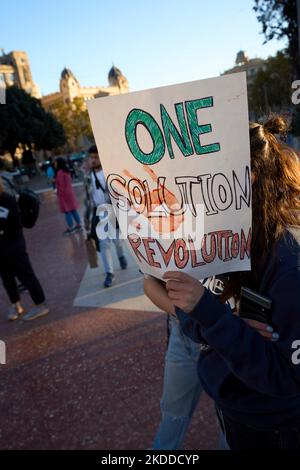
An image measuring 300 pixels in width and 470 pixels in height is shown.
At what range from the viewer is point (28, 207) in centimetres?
401

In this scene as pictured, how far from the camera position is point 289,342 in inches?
37.7

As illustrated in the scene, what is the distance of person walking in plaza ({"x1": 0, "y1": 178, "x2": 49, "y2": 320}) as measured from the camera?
358cm

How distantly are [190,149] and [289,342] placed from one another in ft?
1.83

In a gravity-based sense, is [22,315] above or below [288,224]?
below

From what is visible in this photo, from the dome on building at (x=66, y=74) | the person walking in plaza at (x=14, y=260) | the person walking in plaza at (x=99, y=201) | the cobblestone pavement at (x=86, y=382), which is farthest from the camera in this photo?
the dome on building at (x=66, y=74)

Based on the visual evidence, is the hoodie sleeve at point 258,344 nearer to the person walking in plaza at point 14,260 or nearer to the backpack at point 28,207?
the person walking in plaza at point 14,260

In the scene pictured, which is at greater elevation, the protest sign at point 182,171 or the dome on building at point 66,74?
the dome on building at point 66,74

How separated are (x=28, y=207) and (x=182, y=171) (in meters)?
3.30

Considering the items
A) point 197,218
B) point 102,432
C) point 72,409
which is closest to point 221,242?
point 197,218

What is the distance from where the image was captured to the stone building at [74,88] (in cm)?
7519

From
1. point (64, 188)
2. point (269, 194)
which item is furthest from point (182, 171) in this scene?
point (64, 188)

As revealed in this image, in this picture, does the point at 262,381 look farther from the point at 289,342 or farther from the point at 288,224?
the point at 288,224

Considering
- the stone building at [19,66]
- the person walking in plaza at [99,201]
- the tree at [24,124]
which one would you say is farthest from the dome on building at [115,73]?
the person walking in plaza at [99,201]

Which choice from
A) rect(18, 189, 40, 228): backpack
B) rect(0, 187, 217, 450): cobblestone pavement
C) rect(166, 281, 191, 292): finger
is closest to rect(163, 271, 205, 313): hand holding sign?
rect(166, 281, 191, 292): finger
